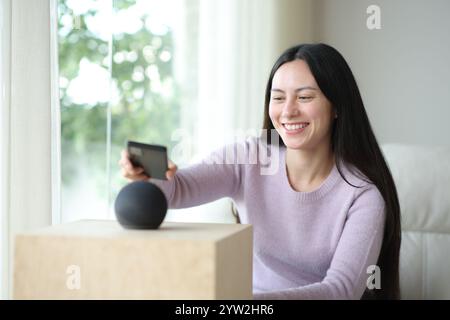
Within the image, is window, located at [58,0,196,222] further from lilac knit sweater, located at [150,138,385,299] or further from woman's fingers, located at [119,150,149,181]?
woman's fingers, located at [119,150,149,181]

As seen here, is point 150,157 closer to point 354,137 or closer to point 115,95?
point 354,137

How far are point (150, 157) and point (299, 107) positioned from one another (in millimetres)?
473

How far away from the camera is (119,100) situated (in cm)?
463

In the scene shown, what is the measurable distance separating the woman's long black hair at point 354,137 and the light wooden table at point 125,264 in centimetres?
59

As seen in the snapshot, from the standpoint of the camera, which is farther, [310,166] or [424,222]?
[424,222]

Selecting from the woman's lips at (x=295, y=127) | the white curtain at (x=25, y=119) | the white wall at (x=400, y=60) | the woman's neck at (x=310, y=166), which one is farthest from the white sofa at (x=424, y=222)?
the white curtain at (x=25, y=119)

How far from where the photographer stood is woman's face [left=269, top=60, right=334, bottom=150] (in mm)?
1433

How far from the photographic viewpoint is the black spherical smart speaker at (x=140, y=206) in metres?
0.98

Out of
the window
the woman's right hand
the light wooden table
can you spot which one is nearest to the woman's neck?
the woman's right hand

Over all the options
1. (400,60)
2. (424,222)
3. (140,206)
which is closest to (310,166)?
(424,222)

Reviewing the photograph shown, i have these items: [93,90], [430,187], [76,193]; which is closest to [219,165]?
[430,187]

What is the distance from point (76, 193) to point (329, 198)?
3610 mm

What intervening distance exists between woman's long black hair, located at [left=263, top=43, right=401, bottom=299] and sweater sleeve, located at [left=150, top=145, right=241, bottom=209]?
229 millimetres
